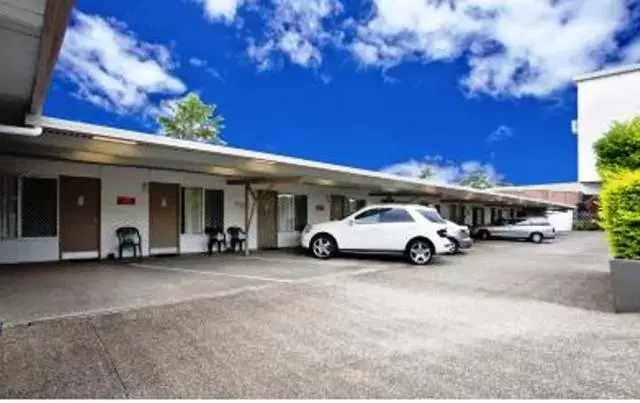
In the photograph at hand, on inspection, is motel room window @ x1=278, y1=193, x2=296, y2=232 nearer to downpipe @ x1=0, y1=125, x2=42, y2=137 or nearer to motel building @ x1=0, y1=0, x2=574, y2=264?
motel building @ x1=0, y1=0, x2=574, y2=264

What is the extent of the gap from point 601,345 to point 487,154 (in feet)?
229

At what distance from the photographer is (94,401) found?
3.63m

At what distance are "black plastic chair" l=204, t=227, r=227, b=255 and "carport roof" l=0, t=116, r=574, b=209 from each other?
5.18 feet

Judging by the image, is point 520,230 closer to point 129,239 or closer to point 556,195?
point 129,239

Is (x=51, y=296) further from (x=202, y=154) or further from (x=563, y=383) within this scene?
(x=563, y=383)

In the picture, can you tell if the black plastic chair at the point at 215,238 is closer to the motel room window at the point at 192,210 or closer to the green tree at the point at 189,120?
the motel room window at the point at 192,210

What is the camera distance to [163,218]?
13.8m

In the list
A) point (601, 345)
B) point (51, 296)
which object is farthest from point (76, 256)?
point (601, 345)

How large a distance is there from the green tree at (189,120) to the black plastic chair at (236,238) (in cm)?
2291

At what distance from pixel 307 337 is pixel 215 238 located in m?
10.1

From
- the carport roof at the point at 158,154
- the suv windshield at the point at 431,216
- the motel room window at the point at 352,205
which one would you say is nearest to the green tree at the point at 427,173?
the motel room window at the point at 352,205

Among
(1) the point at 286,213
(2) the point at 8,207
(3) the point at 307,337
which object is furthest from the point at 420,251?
(2) the point at 8,207

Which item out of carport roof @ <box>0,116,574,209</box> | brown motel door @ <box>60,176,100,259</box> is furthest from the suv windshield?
brown motel door @ <box>60,176,100,259</box>

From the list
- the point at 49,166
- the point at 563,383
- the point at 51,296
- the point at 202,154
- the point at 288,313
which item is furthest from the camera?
the point at 49,166
